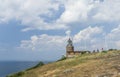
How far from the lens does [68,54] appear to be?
81.4 meters

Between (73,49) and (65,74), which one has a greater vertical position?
(73,49)

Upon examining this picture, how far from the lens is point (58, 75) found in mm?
43344

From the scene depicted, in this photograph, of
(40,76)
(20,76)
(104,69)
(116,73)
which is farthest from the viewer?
(20,76)

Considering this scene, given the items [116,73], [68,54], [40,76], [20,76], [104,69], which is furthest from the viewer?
[68,54]

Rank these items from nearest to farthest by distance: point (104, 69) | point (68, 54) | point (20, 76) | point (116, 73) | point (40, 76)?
point (116, 73)
point (104, 69)
point (40, 76)
point (20, 76)
point (68, 54)

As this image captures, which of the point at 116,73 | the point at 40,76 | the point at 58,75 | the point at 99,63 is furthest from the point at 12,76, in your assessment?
the point at 116,73

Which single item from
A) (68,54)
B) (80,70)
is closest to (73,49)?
(68,54)

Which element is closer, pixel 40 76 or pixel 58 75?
pixel 58 75

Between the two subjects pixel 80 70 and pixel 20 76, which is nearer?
pixel 80 70

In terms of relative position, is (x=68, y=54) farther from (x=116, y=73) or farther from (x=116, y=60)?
(x=116, y=73)

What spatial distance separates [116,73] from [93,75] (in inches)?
120

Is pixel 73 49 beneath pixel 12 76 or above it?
above

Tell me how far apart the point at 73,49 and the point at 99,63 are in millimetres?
39072

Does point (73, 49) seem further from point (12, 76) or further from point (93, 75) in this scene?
point (93, 75)
